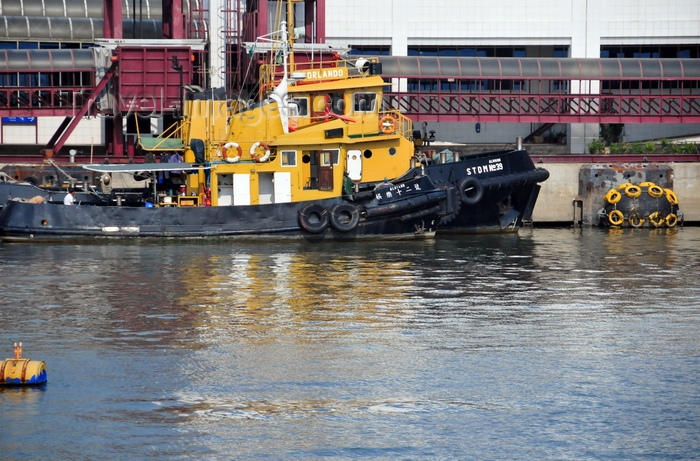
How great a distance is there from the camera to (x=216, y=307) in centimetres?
1814

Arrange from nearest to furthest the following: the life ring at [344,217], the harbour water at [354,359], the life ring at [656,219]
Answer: the harbour water at [354,359]
the life ring at [344,217]
the life ring at [656,219]

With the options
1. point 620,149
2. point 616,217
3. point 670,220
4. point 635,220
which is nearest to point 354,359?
point 616,217

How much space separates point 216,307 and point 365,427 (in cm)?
691

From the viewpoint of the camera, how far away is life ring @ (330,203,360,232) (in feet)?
89.7

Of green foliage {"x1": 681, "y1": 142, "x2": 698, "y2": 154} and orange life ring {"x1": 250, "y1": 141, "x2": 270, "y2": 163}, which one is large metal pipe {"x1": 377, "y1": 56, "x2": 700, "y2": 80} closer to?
green foliage {"x1": 681, "y1": 142, "x2": 698, "y2": 154}

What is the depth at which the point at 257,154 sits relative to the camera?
90.8ft

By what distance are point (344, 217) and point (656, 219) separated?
33.8ft

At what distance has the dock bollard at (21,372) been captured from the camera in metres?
12.9

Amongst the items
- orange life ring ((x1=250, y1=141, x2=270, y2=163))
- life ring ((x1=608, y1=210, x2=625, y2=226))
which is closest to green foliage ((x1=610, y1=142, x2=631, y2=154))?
life ring ((x1=608, y1=210, x2=625, y2=226))

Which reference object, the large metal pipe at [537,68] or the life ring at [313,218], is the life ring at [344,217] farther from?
the large metal pipe at [537,68]

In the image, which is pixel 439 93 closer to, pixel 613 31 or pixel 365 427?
pixel 613 31

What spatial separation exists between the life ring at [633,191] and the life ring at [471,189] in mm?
6231

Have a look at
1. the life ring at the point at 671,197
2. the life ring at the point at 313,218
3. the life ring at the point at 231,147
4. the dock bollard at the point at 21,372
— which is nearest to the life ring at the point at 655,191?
the life ring at the point at 671,197

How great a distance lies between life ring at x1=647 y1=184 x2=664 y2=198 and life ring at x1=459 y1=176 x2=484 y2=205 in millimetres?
6735
